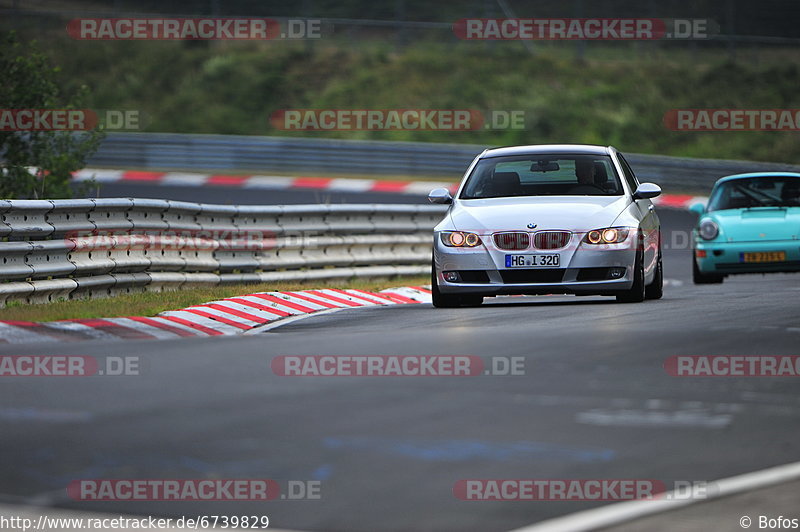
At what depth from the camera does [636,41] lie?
1795 inches

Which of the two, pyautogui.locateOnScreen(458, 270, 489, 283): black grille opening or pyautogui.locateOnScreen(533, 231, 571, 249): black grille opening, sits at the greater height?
pyautogui.locateOnScreen(533, 231, 571, 249): black grille opening

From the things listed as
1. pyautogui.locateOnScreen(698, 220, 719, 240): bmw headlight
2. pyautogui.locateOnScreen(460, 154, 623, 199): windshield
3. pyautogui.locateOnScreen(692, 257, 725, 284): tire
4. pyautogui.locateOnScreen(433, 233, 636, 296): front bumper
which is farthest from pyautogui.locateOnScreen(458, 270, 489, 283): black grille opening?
pyautogui.locateOnScreen(692, 257, 725, 284): tire

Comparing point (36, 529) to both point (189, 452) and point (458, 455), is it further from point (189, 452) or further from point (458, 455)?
point (458, 455)

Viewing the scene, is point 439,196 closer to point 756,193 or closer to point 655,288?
point 655,288

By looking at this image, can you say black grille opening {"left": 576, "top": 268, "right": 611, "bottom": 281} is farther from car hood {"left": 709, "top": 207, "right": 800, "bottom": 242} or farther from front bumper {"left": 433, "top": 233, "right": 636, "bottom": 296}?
car hood {"left": 709, "top": 207, "right": 800, "bottom": 242}

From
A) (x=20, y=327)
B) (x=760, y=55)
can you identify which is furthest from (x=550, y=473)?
(x=760, y=55)

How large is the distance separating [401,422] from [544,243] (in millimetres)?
5997

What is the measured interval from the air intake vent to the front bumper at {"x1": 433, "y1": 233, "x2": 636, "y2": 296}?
55 millimetres

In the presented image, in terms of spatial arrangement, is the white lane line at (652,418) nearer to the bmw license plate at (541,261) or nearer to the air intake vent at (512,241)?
the bmw license plate at (541,261)

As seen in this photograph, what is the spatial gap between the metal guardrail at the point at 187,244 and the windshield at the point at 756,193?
154 inches

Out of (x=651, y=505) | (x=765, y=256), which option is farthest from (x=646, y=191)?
(x=651, y=505)

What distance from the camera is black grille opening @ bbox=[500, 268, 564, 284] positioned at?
13008mm

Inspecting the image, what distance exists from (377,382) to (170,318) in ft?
13.3

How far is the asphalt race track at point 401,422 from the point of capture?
5.89 metres
